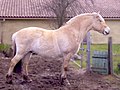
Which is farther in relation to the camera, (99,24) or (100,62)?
(100,62)

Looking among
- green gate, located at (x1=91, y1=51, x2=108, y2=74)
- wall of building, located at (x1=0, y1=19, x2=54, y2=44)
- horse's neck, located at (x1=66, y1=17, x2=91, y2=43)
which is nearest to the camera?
horse's neck, located at (x1=66, y1=17, x2=91, y2=43)

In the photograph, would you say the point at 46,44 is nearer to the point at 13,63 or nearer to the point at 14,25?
the point at 13,63

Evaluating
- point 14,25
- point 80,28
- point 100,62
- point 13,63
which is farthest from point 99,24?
point 14,25

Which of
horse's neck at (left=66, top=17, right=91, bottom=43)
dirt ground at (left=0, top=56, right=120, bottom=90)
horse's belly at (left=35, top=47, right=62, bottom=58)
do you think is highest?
horse's neck at (left=66, top=17, right=91, bottom=43)

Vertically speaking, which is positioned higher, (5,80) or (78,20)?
(78,20)

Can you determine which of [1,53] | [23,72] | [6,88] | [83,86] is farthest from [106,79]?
[1,53]

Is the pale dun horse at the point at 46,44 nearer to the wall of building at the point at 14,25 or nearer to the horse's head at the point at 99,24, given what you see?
the horse's head at the point at 99,24

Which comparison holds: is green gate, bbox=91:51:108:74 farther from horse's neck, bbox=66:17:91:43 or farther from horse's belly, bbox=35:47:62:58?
horse's belly, bbox=35:47:62:58

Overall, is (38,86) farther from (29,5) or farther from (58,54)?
(29,5)

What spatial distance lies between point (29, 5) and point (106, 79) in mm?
19469

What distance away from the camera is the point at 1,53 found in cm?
1392

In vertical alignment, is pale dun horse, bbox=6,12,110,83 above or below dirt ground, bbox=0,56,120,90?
above

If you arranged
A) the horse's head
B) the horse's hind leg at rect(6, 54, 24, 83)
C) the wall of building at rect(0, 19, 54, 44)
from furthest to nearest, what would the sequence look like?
the wall of building at rect(0, 19, 54, 44) → the horse's head → the horse's hind leg at rect(6, 54, 24, 83)

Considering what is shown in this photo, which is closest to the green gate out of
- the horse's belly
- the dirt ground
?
the dirt ground
